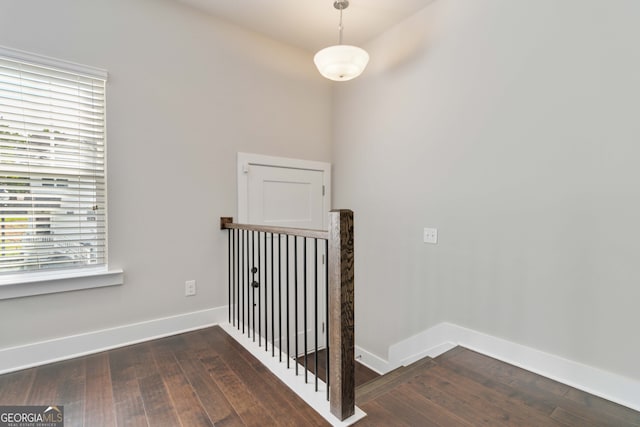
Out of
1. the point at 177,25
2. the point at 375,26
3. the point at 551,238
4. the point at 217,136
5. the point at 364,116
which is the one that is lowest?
the point at 551,238

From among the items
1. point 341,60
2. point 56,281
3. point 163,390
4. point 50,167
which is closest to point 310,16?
point 341,60

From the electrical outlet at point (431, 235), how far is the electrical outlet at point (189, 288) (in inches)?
78.3

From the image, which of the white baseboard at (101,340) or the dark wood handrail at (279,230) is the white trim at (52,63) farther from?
the white baseboard at (101,340)

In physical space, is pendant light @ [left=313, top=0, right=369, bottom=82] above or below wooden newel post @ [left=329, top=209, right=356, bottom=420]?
above

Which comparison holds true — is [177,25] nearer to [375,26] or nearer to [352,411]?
[375,26]

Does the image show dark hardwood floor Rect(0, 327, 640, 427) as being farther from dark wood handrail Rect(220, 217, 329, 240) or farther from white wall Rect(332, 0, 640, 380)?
dark wood handrail Rect(220, 217, 329, 240)

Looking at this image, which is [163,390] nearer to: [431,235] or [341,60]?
[431,235]

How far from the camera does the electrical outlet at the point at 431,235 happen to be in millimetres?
2422

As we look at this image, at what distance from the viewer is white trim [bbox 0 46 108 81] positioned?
1.85m

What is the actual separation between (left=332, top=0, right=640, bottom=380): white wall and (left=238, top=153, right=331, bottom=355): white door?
2.04 ft

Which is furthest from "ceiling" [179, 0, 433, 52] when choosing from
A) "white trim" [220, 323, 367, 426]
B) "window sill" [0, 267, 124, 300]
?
"white trim" [220, 323, 367, 426]

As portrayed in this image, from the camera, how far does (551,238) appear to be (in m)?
1.83

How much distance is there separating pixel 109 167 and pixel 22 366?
138 cm

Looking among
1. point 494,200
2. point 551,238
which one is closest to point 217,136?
point 494,200
